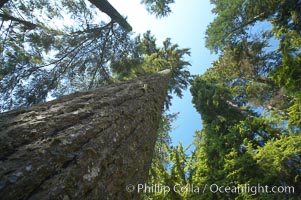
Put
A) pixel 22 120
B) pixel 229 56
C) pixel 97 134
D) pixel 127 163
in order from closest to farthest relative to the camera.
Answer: pixel 22 120, pixel 97 134, pixel 127 163, pixel 229 56

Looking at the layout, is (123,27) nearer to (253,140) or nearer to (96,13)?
(96,13)

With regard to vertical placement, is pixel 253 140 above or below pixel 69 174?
above

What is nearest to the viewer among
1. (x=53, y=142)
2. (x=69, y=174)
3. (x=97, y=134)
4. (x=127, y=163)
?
(x=69, y=174)

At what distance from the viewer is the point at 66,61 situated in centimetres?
1007

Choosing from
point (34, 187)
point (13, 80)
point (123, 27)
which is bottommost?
point (34, 187)

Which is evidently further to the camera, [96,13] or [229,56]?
[229,56]

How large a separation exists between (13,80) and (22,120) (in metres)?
7.58

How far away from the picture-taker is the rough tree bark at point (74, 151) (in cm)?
164

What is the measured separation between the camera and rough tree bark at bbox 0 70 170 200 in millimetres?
1642

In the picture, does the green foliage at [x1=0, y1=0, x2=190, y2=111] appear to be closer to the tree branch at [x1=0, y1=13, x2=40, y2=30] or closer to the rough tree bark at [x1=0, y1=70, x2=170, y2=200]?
the tree branch at [x1=0, y1=13, x2=40, y2=30]

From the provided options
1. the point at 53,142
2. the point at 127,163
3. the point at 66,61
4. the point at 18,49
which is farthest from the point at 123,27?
the point at 53,142

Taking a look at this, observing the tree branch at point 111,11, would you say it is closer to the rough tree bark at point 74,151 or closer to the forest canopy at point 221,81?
the forest canopy at point 221,81

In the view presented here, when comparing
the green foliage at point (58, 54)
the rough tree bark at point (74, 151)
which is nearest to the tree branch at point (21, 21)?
the green foliage at point (58, 54)

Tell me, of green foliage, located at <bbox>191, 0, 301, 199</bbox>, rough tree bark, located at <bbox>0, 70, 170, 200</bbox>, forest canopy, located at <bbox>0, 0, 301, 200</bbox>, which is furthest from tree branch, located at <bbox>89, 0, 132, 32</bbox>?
rough tree bark, located at <bbox>0, 70, 170, 200</bbox>
